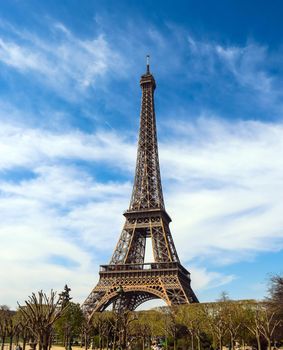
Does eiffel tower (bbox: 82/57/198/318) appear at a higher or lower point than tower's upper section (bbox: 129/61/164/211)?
lower

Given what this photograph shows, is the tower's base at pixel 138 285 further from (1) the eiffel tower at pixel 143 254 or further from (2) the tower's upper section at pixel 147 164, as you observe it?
(2) the tower's upper section at pixel 147 164

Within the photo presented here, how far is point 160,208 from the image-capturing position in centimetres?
7581

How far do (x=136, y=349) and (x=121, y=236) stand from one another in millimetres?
24706

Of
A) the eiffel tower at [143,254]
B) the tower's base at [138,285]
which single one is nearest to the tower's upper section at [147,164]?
the eiffel tower at [143,254]

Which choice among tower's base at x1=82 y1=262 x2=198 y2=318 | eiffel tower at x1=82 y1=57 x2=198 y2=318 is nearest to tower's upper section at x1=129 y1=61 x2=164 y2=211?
eiffel tower at x1=82 y1=57 x2=198 y2=318

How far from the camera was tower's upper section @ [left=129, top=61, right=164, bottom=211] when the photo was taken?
79688 mm

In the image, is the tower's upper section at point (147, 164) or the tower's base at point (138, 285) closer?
the tower's base at point (138, 285)

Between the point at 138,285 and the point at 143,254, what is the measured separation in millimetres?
9998

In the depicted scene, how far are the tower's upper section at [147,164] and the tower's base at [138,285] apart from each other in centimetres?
1313

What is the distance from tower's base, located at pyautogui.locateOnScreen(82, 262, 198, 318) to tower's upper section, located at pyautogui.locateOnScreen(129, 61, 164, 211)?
13.1m

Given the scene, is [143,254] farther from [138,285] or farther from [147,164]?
[147,164]

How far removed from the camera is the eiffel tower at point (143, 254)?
66.9 m

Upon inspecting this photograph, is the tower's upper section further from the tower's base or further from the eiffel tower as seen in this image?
the tower's base

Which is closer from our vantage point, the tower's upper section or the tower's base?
the tower's base
